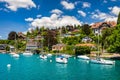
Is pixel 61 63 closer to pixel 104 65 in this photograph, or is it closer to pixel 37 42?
pixel 104 65

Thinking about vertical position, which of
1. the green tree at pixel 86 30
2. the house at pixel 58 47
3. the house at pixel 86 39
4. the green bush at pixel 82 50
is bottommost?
the green bush at pixel 82 50

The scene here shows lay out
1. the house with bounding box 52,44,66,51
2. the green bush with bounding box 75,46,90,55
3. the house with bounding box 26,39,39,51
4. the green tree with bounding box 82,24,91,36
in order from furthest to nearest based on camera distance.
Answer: the house with bounding box 26,39,39,51 < the green tree with bounding box 82,24,91,36 < the house with bounding box 52,44,66,51 < the green bush with bounding box 75,46,90,55

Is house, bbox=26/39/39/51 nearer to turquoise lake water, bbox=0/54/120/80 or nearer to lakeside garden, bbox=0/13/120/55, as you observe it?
lakeside garden, bbox=0/13/120/55

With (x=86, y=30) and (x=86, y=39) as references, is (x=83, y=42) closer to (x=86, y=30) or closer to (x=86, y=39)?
(x=86, y=39)

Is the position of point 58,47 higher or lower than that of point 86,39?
lower

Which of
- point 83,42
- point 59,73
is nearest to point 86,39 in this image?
point 83,42

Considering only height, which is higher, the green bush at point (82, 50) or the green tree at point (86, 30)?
the green tree at point (86, 30)

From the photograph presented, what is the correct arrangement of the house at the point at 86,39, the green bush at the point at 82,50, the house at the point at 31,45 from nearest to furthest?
the green bush at the point at 82,50, the house at the point at 86,39, the house at the point at 31,45

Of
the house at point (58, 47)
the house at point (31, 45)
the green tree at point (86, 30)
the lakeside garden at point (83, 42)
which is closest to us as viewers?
the lakeside garden at point (83, 42)

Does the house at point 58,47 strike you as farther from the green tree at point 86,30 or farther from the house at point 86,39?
the green tree at point 86,30

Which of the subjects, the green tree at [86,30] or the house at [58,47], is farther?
the green tree at [86,30]

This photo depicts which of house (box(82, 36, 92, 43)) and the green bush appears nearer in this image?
the green bush

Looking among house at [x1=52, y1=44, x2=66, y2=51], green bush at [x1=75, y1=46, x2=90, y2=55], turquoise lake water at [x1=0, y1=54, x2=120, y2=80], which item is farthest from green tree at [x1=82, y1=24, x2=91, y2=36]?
turquoise lake water at [x1=0, y1=54, x2=120, y2=80]

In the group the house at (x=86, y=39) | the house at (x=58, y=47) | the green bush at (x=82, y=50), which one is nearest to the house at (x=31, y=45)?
the house at (x=58, y=47)
